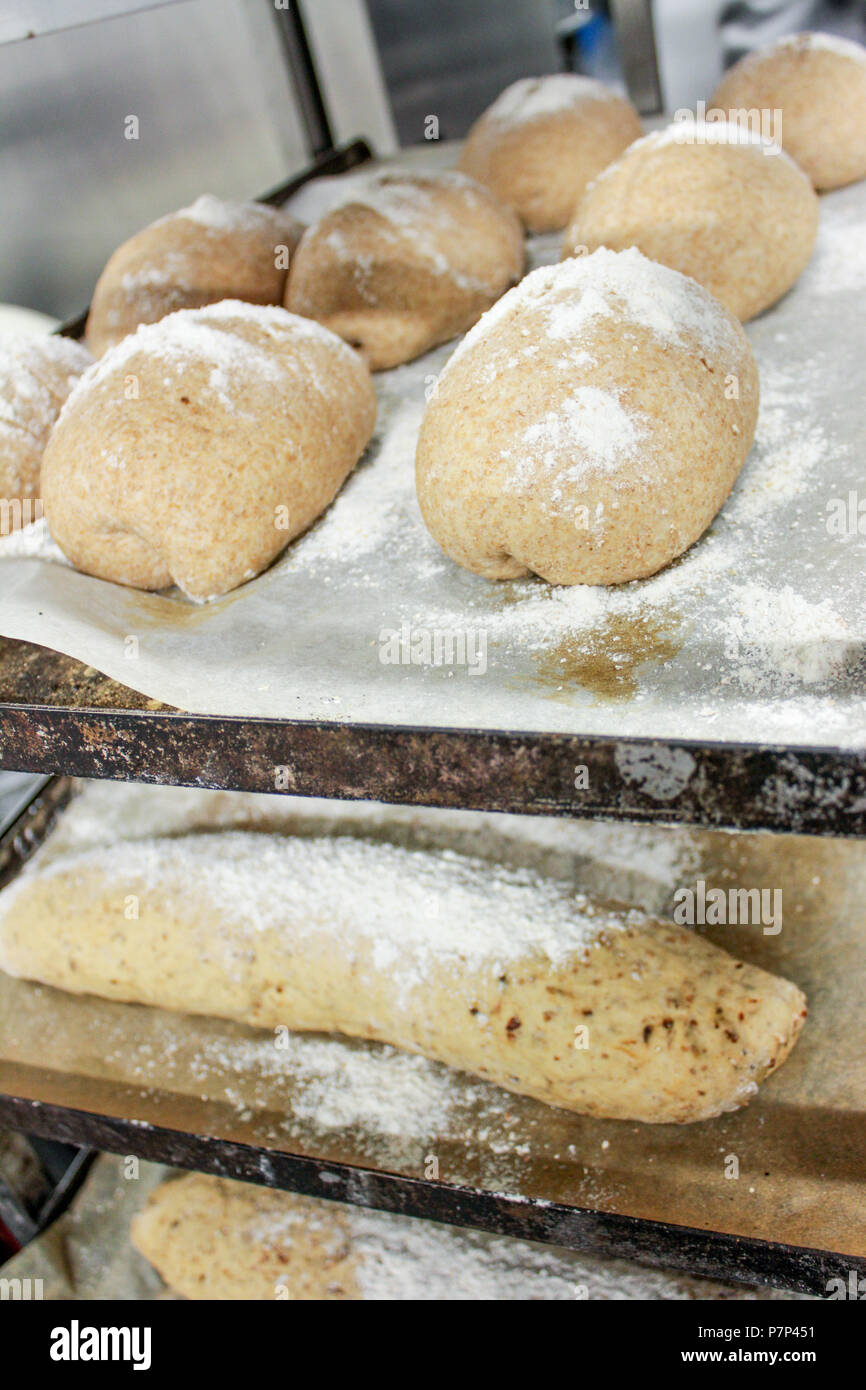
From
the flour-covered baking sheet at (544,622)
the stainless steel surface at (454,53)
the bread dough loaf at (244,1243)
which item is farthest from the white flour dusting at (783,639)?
the stainless steel surface at (454,53)

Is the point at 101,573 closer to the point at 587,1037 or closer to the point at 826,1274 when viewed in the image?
the point at 587,1037

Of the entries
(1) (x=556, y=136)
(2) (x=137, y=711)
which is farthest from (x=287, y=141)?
(2) (x=137, y=711)

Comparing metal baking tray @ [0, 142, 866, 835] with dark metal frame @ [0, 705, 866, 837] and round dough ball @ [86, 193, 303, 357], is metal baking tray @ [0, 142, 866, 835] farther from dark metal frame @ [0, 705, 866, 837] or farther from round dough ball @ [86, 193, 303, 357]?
round dough ball @ [86, 193, 303, 357]

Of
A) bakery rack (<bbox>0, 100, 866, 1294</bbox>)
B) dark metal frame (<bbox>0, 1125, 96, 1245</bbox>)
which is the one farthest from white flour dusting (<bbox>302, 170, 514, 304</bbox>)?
dark metal frame (<bbox>0, 1125, 96, 1245</bbox>)

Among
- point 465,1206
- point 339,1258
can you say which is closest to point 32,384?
point 465,1206

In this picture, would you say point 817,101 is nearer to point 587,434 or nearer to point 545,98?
point 545,98
